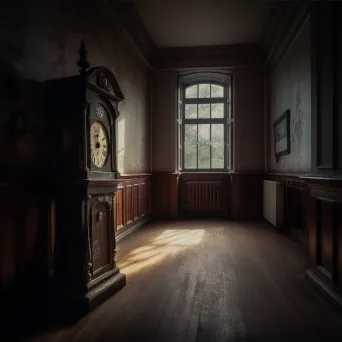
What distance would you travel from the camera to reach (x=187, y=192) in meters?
6.61

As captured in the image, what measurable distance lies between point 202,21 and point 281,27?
1.30 meters

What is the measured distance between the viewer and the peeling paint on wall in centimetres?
398

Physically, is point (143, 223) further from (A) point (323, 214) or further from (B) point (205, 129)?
(A) point (323, 214)

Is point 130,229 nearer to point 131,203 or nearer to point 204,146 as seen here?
point 131,203

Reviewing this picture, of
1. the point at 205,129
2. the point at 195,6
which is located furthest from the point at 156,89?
the point at 195,6

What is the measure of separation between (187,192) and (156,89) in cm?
233

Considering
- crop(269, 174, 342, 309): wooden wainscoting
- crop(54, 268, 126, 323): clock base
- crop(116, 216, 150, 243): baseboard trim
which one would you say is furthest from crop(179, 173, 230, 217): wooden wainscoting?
crop(54, 268, 126, 323): clock base

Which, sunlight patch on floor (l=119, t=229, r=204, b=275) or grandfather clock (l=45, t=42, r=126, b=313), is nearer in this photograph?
grandfather clock (l=45, t=42, r=126, b=313)

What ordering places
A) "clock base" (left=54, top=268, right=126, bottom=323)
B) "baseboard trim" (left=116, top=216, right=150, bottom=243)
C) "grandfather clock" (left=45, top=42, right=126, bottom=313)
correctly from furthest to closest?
"baseboard trim" (left=116, top=216, right=150, bottom=243) → "grandfather clock" (left=45, top=42, right=126, bottom=313) → "clock base" (left=54, top=268, right=126, bottom=323)

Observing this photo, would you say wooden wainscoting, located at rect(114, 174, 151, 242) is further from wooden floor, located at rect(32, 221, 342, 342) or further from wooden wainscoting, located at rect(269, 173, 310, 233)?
wooden wainscoting, located at rect(269, 173, 310, 233)

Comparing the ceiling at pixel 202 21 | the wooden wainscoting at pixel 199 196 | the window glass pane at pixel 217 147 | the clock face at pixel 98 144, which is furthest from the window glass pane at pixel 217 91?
the clock face at pixel 98 144

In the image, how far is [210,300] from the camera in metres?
2.34

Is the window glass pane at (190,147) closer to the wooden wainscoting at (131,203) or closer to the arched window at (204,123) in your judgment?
the arched window at (204,123)

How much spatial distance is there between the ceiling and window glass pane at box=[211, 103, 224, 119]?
1.30 meters
